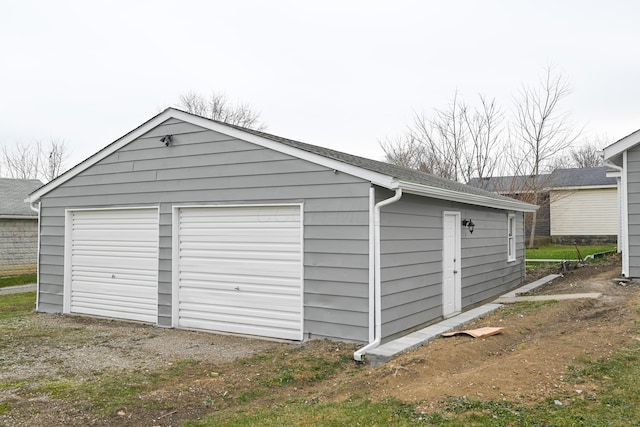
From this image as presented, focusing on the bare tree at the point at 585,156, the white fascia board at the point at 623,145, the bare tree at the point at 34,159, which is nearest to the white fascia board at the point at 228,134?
the white fascia board at the point at 623,145

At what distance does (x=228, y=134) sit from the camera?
26.1 ft

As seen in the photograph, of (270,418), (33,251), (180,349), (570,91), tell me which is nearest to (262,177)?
(180,349)

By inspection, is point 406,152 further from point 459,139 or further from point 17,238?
point 17,238

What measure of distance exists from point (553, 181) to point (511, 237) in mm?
14659

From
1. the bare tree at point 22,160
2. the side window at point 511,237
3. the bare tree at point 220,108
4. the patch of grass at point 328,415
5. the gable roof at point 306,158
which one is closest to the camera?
the patch of grass at point 328,415

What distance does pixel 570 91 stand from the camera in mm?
23922

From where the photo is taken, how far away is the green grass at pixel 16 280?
15.1 metres

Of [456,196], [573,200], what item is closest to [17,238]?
[456,196]

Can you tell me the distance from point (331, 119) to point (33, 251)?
1689 cm

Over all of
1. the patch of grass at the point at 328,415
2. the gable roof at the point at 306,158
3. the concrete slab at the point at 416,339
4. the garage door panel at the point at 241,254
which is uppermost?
the gable roof at the point at 306,158

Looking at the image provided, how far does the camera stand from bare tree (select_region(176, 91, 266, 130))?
35531 mm

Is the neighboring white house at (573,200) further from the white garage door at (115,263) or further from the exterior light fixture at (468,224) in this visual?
the white garage door at (115,263)

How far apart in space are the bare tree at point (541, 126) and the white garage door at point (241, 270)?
19.4 meters

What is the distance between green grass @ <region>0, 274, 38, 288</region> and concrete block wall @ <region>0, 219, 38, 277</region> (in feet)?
2.50
